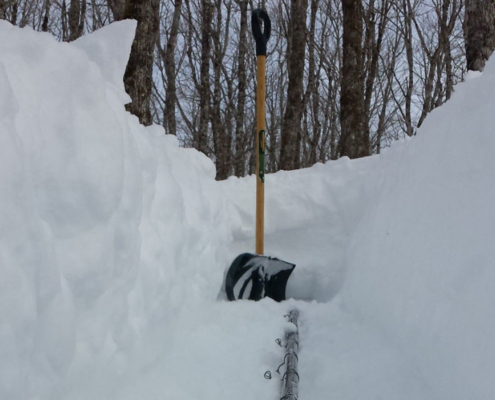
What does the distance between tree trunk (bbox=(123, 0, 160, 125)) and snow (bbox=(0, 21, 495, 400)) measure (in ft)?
5.25

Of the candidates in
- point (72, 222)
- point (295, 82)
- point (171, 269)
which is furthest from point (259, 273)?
point (295, 82)

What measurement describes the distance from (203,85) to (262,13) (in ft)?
16.6

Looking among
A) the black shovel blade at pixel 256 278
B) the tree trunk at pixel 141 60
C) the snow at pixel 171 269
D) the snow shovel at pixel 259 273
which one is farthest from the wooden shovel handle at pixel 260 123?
the tree trunk at pixel 141 60

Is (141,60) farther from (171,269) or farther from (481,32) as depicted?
(481,32)

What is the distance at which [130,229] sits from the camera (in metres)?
1.73

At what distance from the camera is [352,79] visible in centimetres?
638

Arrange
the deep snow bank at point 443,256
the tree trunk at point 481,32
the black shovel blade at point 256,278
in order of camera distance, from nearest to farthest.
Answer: the deep snow bank at point 443,256 < the black shovel blade at point 256,278 < the tree trunk at point 481,32

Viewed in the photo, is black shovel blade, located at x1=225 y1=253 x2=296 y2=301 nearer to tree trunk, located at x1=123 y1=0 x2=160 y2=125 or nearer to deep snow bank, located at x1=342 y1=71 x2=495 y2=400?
deep snow bank, located at x1=342 y1=71 x2=495 y2=400

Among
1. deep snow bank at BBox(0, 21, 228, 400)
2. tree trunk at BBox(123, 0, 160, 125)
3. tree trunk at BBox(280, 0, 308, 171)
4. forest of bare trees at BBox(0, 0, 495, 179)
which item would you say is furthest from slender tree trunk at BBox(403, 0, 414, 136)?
deep snow bank at BBox(0, 21, 228, 400)

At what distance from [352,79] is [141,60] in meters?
3.47

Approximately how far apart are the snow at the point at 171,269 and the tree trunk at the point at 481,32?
9.34 ft

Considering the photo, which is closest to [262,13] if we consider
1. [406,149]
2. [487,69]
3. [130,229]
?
[406,149]

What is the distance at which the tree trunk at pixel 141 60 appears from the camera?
416 cm

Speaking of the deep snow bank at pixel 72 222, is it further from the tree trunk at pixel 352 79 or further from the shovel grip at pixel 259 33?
the tree trunk at pixel 352 79
